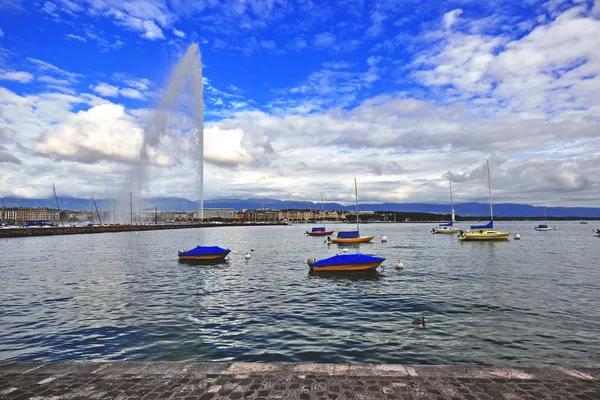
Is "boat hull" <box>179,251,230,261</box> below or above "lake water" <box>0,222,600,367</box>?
above

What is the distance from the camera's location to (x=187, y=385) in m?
7.11

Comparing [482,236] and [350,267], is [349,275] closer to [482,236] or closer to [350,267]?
[350,267]

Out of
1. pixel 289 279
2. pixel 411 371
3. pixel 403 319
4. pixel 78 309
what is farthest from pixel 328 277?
pixel 411 371

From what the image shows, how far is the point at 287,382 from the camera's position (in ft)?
23.7

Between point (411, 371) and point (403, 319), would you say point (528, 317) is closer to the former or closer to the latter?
point (403, 319)

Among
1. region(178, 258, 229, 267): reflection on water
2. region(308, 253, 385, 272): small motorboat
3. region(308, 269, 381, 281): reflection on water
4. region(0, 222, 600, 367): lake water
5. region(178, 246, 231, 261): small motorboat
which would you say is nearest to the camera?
region(0, 222, 600, 367): lake water

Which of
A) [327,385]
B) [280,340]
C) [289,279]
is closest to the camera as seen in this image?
[327,385]

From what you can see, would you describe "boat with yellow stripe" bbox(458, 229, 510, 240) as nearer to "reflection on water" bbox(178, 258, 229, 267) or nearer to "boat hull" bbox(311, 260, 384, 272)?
"boat hull" bbox(311, 260, 384, 272)

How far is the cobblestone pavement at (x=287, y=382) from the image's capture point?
263 inches

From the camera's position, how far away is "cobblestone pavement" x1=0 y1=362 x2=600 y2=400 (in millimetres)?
6680

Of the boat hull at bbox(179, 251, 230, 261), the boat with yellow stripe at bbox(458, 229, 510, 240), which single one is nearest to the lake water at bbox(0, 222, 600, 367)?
the boat hull at bbox(179, 251, 230, 261)

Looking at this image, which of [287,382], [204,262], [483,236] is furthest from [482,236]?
[287,382]

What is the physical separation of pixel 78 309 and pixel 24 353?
23.2 ft

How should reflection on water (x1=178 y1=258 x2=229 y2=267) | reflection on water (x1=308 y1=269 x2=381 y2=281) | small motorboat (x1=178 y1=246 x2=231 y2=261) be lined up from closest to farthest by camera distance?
reflection on water (x1=308 y1=269 x2=381 y2=281) → reflection on water (x1=178 y1=258 x2=229 y2=267) → small motorboat (x1=178 y1=246 x2=231 y2=261)
